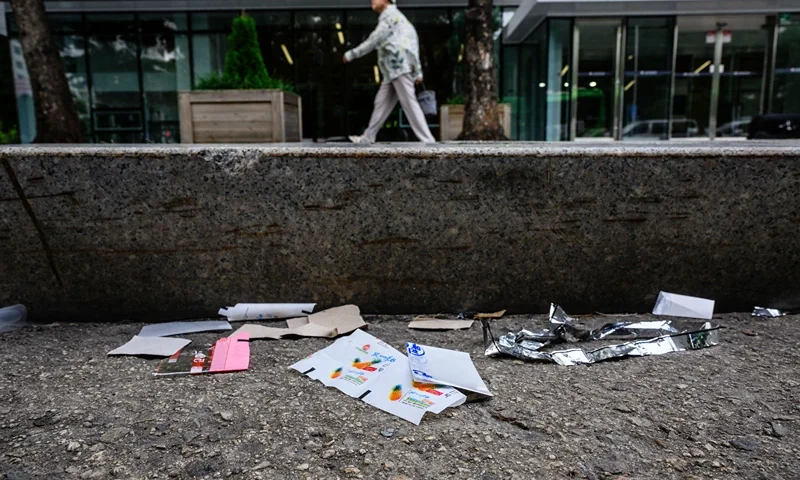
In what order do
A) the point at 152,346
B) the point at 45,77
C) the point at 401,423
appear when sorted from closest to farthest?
the point at 401,423
the point at 152,346
the point at 45,77

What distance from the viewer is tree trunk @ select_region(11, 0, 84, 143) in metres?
7.73

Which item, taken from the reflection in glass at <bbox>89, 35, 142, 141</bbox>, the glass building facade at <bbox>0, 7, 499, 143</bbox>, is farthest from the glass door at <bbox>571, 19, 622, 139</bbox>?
the reflection in glass at <bbox>89, 35, 142, 141</bbox>

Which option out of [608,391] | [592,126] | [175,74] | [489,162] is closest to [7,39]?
[175,74]

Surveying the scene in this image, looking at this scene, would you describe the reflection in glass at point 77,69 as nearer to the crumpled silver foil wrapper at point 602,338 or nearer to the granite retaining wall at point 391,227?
the granite retaining wall at point 391,227

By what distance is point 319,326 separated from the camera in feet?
8.83

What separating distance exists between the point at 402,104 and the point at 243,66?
2381mm

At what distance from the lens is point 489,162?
8.93 feet

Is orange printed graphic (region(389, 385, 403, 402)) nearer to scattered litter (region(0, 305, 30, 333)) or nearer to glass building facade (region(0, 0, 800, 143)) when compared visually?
scattered litter (region(0, 305, 30, 333))

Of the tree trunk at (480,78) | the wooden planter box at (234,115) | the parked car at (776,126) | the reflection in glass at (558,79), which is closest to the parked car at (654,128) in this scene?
the parked car at (776,126)

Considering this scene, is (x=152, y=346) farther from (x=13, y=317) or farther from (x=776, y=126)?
(x=776, y=126)

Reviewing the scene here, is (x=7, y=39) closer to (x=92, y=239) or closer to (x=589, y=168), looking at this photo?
(x=92, y=239)

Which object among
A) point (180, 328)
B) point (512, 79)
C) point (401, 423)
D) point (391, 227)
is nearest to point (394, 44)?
point (391, 227)

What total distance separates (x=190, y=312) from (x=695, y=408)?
7.38ft

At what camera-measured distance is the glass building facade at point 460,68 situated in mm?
12516
